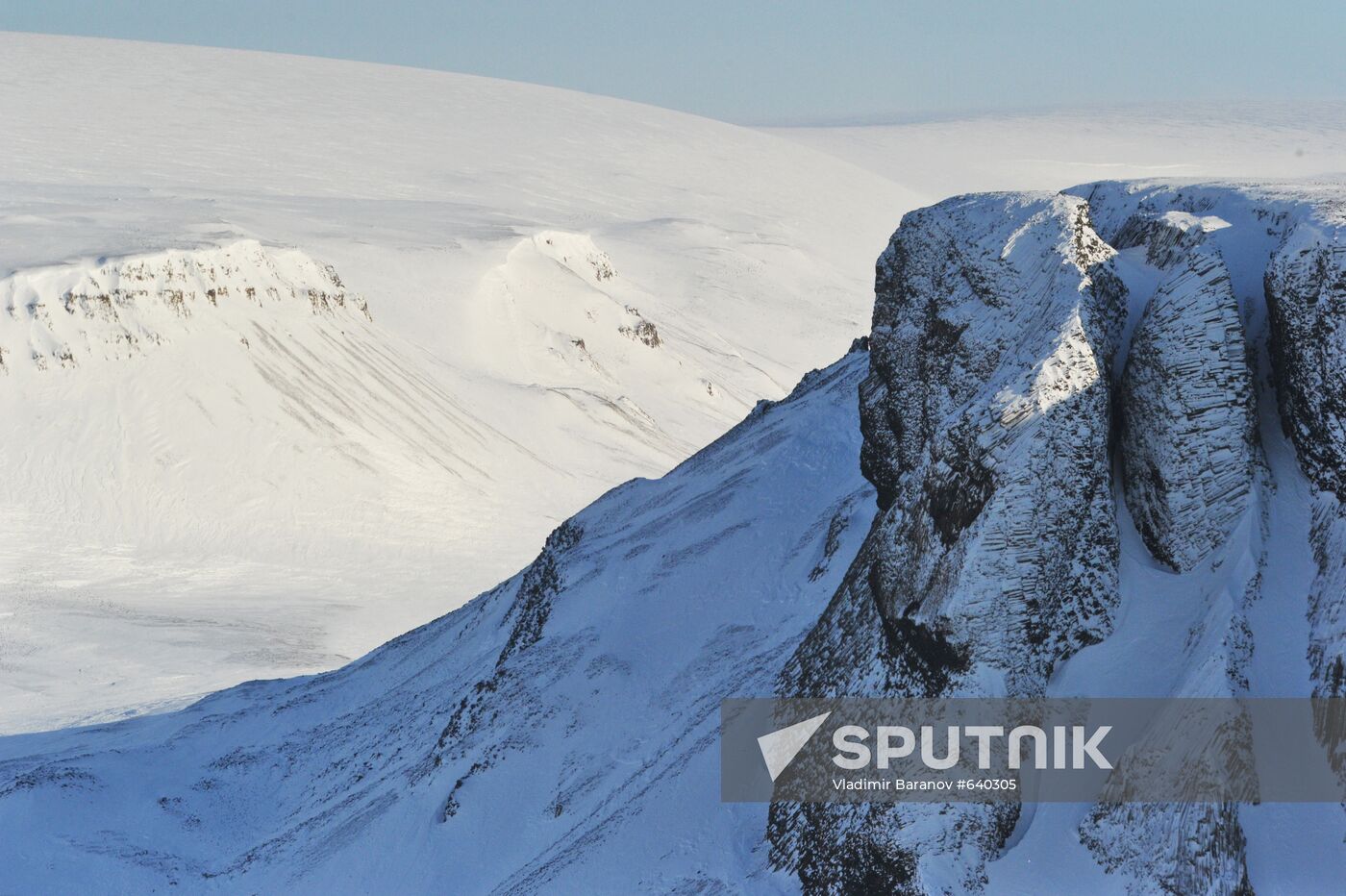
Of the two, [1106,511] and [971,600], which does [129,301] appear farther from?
[1106,511]

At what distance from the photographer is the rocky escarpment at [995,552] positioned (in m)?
14.0

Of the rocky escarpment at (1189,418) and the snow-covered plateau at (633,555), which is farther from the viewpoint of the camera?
the rocky escarpment at (1189,418)

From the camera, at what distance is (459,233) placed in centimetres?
9938

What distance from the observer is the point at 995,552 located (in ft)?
45.8

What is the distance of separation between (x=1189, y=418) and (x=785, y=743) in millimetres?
6104

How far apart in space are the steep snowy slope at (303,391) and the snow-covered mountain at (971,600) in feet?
60.2

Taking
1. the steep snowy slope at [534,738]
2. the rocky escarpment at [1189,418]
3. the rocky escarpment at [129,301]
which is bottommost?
the steep snowy slope at [534,738]

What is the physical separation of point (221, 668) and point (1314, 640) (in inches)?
1417

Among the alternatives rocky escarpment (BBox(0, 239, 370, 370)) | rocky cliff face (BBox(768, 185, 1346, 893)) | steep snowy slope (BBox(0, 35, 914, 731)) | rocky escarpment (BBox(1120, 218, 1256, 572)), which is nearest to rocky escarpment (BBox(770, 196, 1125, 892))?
rocky cliff face (BBox(768, 185, 1346, 893))

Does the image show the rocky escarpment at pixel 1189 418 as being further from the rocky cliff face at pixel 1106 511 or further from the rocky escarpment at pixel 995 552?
the rocky escarpment at pixel 995 552

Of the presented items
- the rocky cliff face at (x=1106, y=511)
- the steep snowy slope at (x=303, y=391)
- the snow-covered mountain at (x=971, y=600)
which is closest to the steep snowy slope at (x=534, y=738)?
the snow-covered mountain at (x=971, y=600)

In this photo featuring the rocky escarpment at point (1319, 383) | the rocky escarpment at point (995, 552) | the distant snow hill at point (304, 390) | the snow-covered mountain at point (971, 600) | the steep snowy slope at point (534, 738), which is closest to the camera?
the rocky escarpment at point (1319, 383)

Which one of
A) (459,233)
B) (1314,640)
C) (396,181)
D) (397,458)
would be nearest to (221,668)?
(397,458)

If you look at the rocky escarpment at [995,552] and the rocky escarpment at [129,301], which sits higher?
the rocky escarpment at [129,301]
